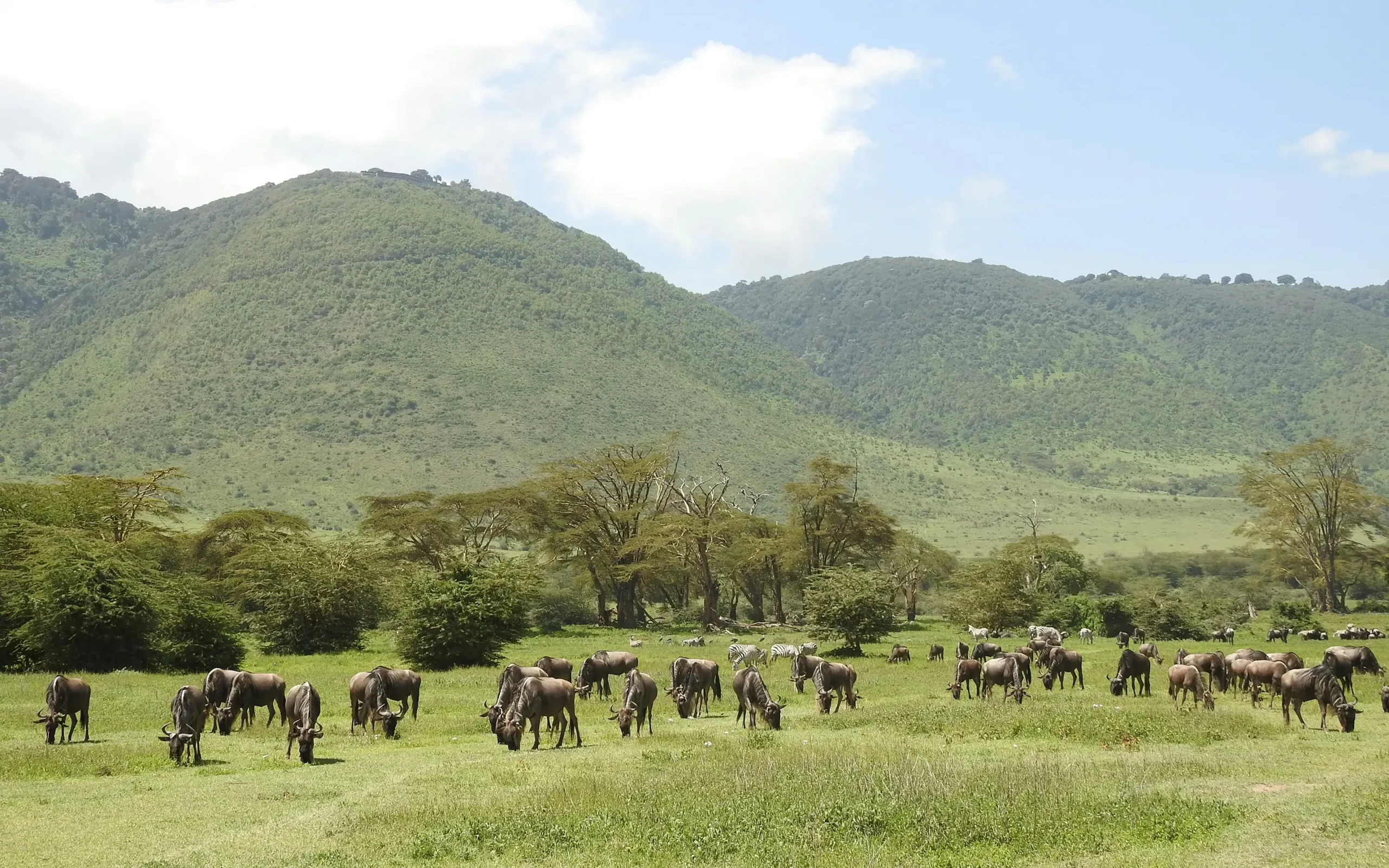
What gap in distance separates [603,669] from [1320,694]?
58.1 feet

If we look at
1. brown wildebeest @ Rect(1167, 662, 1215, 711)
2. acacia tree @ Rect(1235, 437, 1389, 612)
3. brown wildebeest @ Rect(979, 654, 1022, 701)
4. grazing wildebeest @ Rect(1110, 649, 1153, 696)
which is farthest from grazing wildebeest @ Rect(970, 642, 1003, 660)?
acacia tree @ Rect(1235, 437, 1389, 612)

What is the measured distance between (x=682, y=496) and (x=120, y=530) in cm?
3336

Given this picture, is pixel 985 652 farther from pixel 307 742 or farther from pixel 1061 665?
pixel 307 742

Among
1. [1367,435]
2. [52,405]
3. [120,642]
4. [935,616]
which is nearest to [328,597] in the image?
[120,642]

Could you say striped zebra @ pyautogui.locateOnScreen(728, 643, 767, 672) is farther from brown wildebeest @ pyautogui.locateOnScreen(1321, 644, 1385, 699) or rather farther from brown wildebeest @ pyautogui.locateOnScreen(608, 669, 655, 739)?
brown wildebeest @ pyautogui.locateOnScreen(1321, 644, 1385, 699)

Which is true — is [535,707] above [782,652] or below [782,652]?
above


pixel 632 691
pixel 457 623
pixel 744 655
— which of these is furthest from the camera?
pixel 457 623

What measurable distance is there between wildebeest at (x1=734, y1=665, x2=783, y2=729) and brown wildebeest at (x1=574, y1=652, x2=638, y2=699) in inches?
272

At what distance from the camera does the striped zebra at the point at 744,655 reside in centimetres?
4294

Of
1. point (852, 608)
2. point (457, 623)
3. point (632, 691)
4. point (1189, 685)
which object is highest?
point (852, 608)

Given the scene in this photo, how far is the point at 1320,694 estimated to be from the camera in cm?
2344

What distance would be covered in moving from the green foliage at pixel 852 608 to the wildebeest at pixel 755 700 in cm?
2313

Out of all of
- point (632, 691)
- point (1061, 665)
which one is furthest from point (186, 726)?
point (1061, 665)

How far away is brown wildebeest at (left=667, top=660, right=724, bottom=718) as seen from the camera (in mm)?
27219
